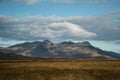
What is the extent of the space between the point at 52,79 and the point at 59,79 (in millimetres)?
806

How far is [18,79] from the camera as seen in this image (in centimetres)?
2316

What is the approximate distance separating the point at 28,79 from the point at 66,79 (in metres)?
4.16

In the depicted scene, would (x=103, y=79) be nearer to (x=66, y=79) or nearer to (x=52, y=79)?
(x=66, y=79)

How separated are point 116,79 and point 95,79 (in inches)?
90.4

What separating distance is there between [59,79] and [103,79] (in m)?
4.86

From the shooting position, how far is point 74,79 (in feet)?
78.4

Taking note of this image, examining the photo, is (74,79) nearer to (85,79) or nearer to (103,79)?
(85,79)

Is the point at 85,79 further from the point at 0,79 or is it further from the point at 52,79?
the point at 0,79

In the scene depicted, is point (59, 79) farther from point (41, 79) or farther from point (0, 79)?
point (0, 79)

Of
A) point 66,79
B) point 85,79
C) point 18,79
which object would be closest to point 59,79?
point 66,79

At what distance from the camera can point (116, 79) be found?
2420cm

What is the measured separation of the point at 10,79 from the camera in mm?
23688

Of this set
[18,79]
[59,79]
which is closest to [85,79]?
[59,79]

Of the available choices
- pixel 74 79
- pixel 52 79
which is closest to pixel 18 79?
pixel 52 79
